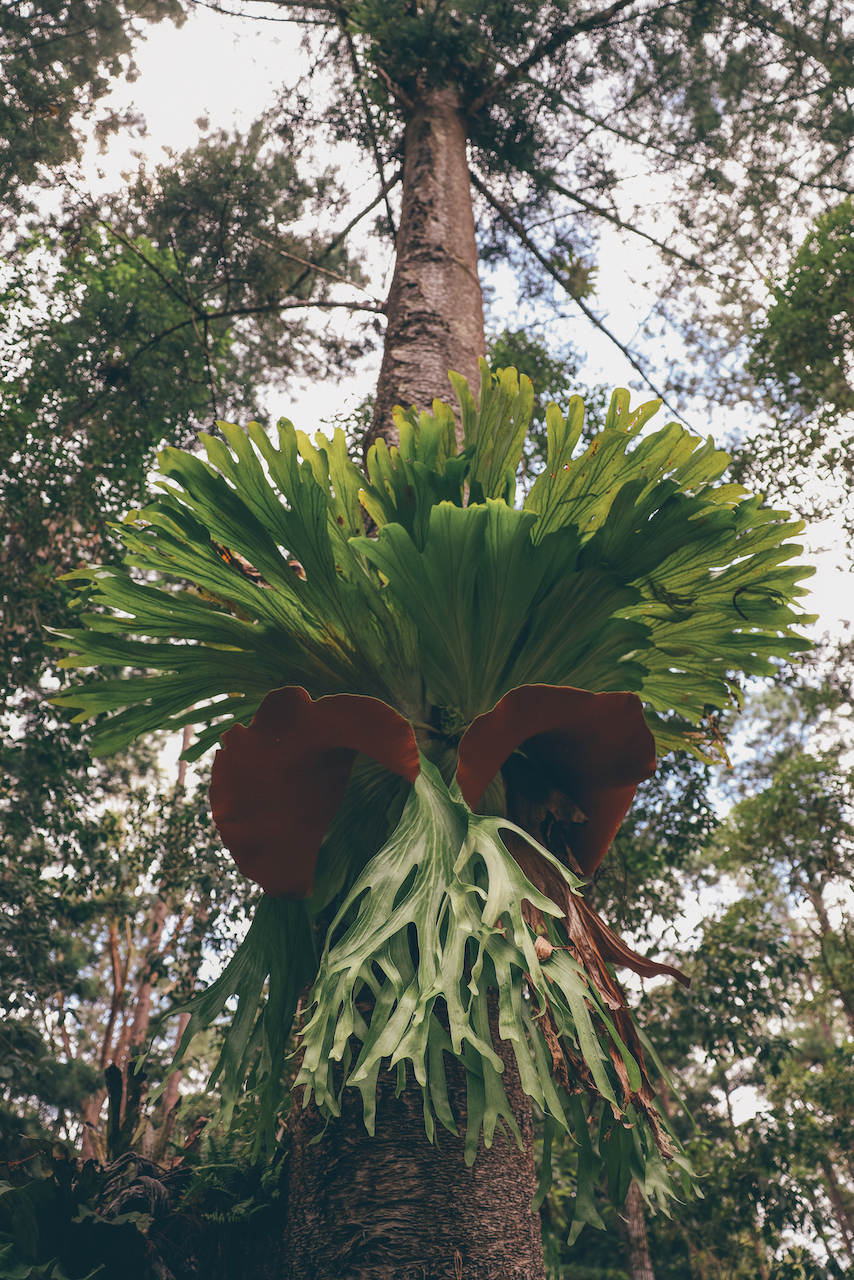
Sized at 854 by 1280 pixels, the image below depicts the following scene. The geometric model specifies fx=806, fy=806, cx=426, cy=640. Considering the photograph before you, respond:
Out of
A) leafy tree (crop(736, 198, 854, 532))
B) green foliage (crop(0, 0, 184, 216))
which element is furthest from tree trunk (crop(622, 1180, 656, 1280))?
green foliage (crop(0, 0, 184, 216))

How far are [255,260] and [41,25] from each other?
221cm

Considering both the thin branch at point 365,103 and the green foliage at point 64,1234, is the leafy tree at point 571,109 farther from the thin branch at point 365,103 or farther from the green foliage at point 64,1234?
the green foliage at point 64,1234

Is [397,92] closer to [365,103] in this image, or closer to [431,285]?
[365,103]

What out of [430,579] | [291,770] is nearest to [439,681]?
[430,579]

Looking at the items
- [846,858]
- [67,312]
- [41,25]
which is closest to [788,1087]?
[846,858]

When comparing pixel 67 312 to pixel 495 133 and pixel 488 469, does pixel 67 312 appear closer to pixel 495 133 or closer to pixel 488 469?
pixel 495 133

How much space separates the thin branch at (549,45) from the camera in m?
3.87

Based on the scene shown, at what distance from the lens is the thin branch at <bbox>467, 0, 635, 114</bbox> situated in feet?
12.7

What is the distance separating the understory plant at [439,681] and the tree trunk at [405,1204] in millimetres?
55

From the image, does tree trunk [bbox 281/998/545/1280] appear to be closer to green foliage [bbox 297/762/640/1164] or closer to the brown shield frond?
green foliage [bbox 297/762/640/1164]

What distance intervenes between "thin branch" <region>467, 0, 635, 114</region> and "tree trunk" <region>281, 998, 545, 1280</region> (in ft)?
13.8

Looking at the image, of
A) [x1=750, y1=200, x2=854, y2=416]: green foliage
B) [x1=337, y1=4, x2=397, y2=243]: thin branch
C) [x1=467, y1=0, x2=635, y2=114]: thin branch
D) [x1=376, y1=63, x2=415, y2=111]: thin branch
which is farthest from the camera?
[x1=750, y1=200, x2=854, y2=416]: green foliage

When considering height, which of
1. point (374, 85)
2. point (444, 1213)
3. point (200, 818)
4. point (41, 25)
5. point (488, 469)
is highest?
point (41, 25)

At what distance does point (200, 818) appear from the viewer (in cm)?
450
